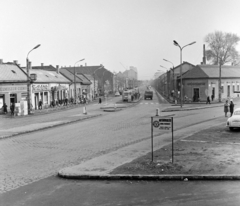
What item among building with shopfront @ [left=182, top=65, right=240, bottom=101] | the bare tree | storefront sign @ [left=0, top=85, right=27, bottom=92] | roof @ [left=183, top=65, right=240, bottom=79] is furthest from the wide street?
the bare tree

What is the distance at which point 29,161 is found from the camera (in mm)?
12125

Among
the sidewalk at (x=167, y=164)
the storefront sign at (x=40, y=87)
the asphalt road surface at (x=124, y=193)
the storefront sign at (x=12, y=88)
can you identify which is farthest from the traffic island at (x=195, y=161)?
the storefront sign at (x=40, y=87)

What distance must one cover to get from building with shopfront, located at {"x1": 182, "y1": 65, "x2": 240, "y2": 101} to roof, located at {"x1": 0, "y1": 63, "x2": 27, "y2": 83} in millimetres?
29499

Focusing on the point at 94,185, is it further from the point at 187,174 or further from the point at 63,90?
the point at 63,90

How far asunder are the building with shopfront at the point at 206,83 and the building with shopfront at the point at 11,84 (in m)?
29.4

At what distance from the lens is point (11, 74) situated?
139ft

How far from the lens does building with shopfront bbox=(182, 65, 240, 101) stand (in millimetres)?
56188

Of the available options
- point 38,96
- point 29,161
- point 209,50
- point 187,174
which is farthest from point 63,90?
point 187,174

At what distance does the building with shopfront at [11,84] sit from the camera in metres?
39.4

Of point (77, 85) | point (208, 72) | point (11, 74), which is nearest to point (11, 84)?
point (11, 74)

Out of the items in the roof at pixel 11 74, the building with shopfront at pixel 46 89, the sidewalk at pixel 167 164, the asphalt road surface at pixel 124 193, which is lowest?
the asphalt road surface at pixel 124 193

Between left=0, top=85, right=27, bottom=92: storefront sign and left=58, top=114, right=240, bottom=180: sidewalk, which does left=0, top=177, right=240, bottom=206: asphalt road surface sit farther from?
left=0, top=85, right=27, bottom=92: storefront sign

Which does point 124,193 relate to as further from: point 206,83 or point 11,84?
point 206,83

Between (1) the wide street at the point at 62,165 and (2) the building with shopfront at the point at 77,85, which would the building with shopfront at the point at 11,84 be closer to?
(2) the building with shopfront at the point at 77,85
